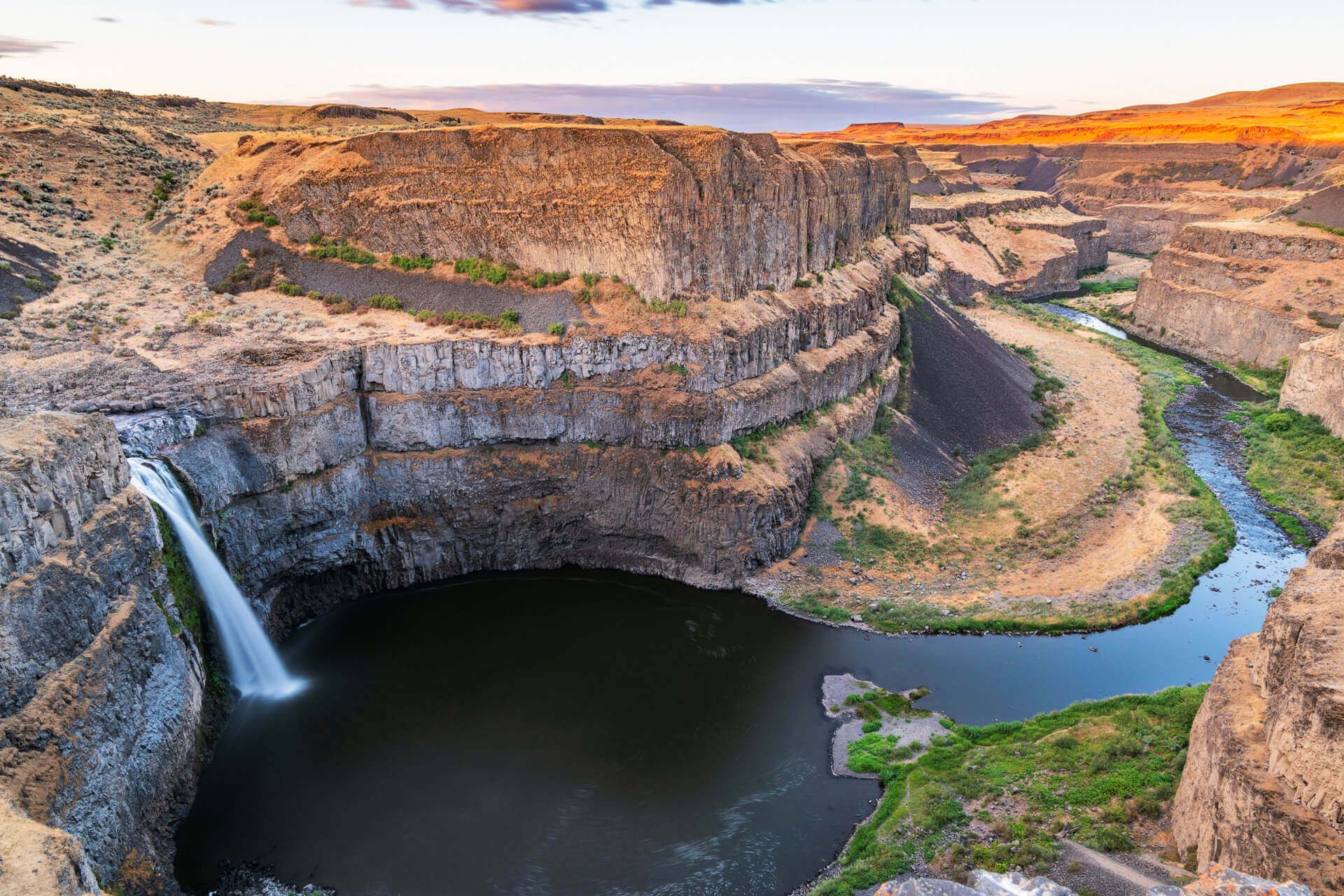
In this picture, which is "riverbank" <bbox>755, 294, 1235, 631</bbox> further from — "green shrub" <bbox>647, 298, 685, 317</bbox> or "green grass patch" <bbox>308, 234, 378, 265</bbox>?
"green grass patch" <bbox>308, 234, 378, 265</bbox>

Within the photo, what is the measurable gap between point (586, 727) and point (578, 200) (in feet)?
69.5

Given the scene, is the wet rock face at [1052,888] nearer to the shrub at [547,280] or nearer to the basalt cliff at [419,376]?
the basalt cliff at [419,376]

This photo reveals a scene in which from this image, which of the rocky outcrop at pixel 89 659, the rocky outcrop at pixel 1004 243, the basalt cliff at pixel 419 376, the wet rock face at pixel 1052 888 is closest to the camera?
the wet rock face at pixel 1052 888

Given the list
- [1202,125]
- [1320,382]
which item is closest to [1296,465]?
[1320,382]

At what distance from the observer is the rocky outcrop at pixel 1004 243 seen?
7725 centimetres

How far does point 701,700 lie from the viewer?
2678 cm

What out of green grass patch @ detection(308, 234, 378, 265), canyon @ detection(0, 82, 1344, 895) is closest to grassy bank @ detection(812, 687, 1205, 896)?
canyon @ detection(0, 82, 1344, 895)

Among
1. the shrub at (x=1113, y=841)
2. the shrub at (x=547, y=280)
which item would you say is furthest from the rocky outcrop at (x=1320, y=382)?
the shrub at (x=547, y=280)

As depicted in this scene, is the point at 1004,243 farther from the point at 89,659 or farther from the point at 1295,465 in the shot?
the point at 89,659

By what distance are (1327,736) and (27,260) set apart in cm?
4560

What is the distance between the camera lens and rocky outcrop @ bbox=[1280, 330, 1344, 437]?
4431cm

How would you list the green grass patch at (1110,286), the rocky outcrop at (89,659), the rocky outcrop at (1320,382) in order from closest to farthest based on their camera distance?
1. the rocky outcrop at (89,659)
2. the rocky outcrop at (1320,382)
3. the green grass patch at (1110,286)

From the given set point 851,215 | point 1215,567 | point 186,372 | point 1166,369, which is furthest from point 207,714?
point 1166,369

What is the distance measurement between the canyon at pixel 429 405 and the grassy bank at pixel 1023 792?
1.60m
